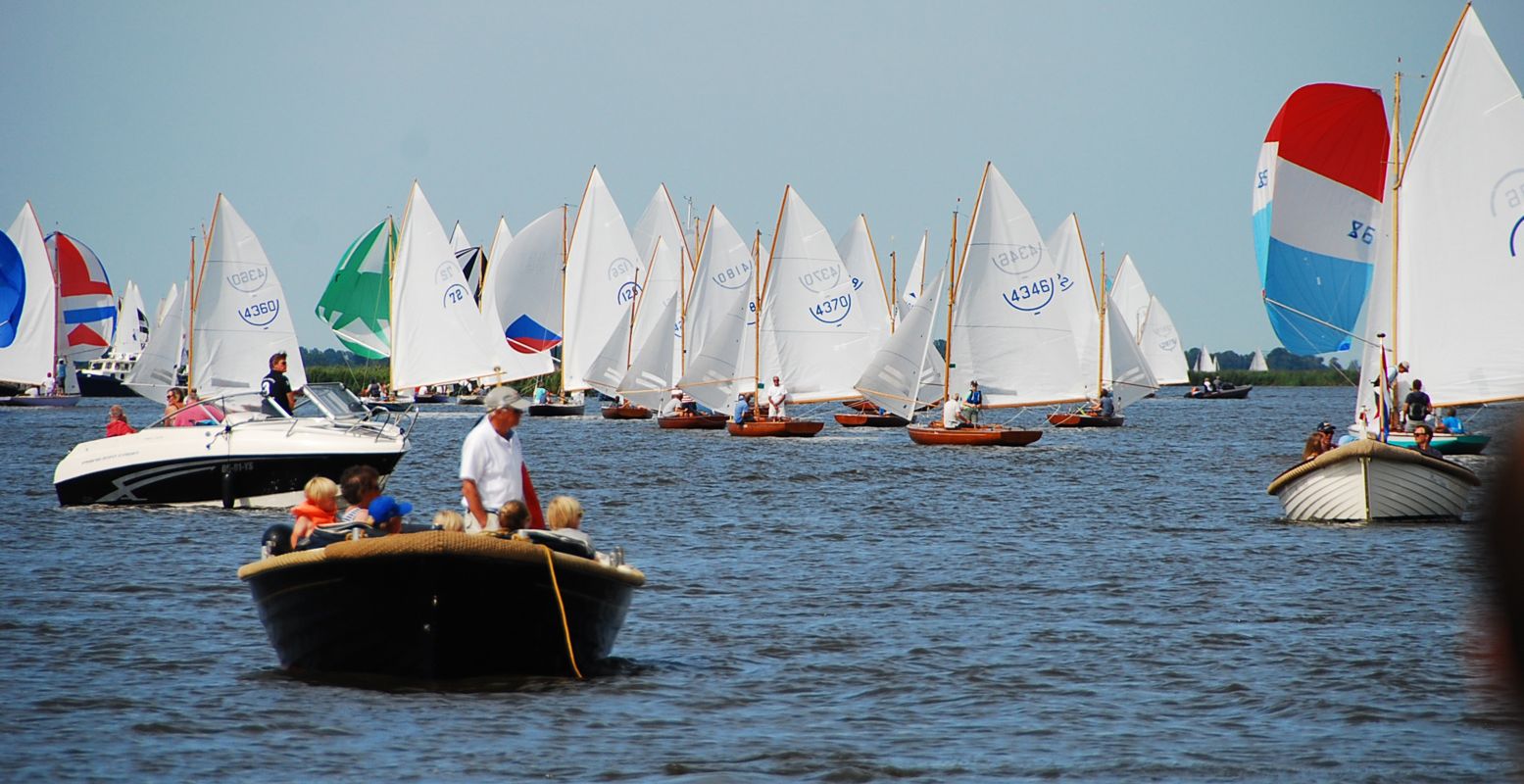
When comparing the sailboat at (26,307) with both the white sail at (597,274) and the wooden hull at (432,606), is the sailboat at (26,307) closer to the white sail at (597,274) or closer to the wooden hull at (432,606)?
the white sail at (597,274)

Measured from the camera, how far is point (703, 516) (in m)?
26.1

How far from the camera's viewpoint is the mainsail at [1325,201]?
35562 millimetres

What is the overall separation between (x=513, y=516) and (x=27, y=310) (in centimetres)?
7462

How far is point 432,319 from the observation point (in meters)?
59.7

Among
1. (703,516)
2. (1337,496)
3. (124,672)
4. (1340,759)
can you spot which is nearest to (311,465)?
(703,516)

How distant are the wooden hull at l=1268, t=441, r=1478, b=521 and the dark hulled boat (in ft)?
139

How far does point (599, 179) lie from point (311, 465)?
171 feet

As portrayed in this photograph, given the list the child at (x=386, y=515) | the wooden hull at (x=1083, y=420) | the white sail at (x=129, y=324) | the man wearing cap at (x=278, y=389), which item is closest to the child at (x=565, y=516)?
the child at (x=386, y=515)

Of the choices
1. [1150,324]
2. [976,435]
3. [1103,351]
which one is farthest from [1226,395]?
[976,435]

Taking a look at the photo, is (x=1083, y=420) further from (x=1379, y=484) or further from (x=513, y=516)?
(x=513, y=516)

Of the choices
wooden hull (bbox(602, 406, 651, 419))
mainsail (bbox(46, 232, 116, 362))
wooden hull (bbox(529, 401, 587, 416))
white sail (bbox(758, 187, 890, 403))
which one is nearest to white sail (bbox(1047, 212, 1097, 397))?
white sail (bbox(758, 187, 890, 403))

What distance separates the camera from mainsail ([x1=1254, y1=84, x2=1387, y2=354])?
35.6 m

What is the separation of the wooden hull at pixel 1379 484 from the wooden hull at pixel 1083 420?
139 ft

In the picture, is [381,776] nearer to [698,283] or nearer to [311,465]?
[311,465]
